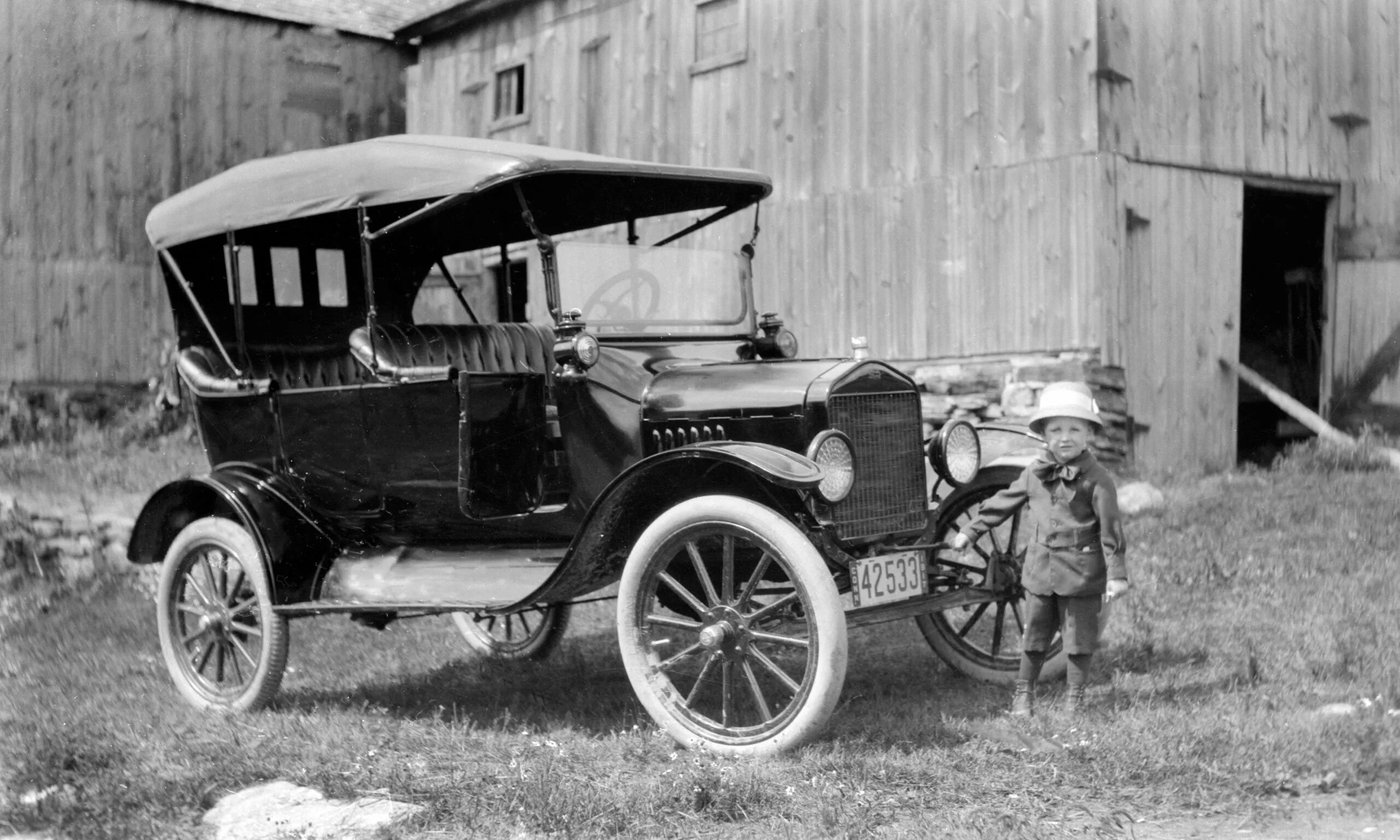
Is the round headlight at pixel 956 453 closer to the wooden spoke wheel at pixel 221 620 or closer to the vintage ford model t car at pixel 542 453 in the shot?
the vintage ford model t car at pixel 542 453

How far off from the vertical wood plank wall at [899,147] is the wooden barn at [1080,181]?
0.8 inches

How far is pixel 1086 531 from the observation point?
5.18 m

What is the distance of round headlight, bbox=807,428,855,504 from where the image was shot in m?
4.96

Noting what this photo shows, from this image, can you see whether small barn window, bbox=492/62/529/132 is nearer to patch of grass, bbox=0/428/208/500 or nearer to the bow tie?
patch of grass, bbox=0/428/208/500

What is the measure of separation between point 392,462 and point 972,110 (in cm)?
654

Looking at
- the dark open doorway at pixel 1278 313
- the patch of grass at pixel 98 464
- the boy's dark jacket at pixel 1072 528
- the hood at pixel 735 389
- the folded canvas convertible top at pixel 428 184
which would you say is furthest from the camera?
the dark open doorway at pixel 1278 313

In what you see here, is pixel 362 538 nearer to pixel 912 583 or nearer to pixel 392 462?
pixel 392 462

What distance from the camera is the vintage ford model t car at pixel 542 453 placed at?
16.2 feet

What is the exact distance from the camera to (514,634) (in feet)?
24.6

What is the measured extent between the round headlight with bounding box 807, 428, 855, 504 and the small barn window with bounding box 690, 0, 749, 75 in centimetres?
837

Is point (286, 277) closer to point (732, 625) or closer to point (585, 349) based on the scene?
point (585, 349)

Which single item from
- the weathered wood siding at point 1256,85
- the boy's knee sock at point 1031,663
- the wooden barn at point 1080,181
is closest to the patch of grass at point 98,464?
the wooden barn at point 1080,181

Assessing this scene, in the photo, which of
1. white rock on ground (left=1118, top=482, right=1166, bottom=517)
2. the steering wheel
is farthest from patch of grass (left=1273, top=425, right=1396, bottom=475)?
the steering wheel

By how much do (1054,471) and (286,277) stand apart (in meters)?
3.72
